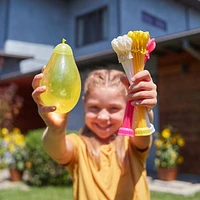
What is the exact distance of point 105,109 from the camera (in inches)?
63.5

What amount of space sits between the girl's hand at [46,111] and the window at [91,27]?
11209mm

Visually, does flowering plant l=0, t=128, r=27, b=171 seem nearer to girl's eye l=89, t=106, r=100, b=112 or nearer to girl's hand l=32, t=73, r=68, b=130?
girl's eye l=89, t=106, r=100, b=112

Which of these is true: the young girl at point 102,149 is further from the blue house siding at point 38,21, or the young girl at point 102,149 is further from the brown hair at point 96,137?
the blue house siding at point 38,21

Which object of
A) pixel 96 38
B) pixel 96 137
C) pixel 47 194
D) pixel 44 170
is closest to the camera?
pixel 96 137

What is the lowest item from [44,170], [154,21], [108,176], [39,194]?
[39,194]

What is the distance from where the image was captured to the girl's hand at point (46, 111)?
1221mm

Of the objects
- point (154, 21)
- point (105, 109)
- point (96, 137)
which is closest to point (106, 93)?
point (105, 109)

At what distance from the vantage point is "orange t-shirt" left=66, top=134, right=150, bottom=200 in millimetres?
1524

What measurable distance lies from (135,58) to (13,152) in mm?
6499

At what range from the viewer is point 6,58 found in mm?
13328

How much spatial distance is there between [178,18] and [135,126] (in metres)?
14.2

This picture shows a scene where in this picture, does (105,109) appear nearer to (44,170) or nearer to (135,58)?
(135,58)

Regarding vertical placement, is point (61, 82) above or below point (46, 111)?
above

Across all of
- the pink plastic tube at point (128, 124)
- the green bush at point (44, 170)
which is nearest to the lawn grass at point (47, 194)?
the green bush at point (44, 170)
